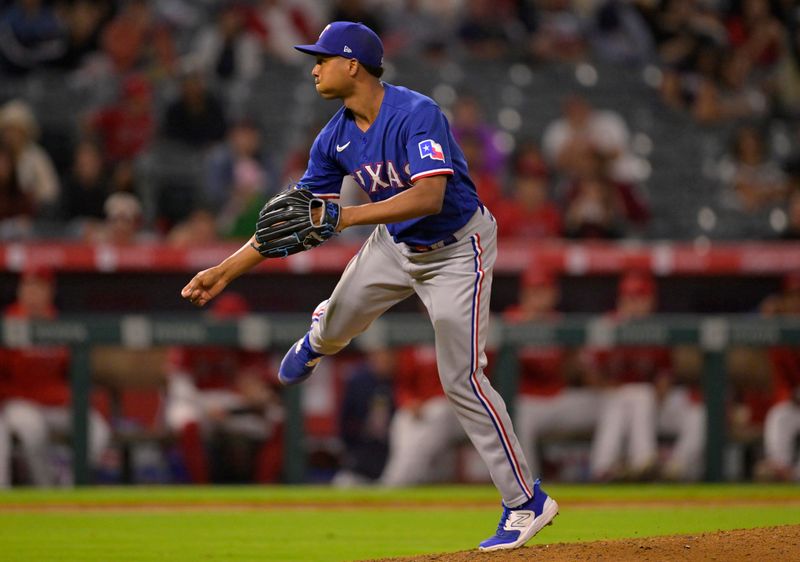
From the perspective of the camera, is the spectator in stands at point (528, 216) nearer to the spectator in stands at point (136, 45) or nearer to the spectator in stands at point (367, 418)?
the spectator in stands at point (367, 418)

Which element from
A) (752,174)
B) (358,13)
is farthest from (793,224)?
(358,13)

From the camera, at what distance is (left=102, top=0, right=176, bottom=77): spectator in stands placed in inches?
429

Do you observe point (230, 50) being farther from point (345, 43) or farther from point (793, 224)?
point (345, 43)

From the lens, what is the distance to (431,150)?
4.00 meters

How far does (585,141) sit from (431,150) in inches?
258

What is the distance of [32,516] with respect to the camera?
587cm

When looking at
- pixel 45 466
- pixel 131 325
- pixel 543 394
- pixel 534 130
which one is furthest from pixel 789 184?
pixel 45 466

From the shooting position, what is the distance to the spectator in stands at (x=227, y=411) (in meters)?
7.43

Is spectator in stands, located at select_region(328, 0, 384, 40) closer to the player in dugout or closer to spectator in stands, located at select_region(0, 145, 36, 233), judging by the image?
spectator in stands, located at select_region(0, 145, 36, 233)

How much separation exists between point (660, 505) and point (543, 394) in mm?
1392

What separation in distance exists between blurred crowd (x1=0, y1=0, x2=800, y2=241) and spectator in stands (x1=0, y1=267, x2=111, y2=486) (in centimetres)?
94

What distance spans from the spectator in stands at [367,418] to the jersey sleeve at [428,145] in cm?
369

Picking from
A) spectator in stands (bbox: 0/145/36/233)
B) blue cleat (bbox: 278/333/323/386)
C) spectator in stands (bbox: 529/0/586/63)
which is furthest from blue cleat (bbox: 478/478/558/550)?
spectator in stands (bbox: 529/0/586/63)

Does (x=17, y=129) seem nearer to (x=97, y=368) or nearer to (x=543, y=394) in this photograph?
(x=97, y=368)
